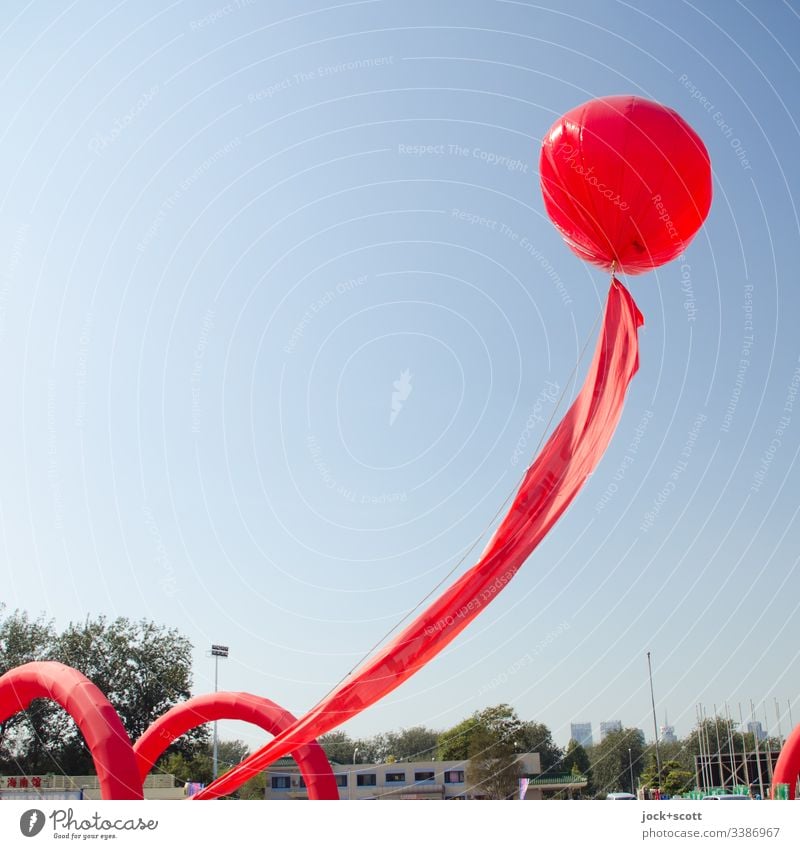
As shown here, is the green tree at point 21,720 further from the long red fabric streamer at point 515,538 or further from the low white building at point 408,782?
the long red fabric streamer at point 515,538

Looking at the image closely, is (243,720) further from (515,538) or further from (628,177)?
(628,177)

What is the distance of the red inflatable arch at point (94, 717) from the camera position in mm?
10781

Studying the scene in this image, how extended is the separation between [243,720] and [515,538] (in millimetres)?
9119

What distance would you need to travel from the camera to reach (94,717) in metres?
11.3

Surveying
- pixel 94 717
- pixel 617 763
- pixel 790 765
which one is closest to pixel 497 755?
pixel 617 763

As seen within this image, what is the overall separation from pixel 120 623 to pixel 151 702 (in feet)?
15.7

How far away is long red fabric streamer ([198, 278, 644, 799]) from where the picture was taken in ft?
25.8

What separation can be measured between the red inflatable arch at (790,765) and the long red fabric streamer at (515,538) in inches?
408

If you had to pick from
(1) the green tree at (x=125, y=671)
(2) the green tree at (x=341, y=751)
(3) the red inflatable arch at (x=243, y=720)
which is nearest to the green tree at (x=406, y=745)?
(2) the green tree at (x=341, y=751)
